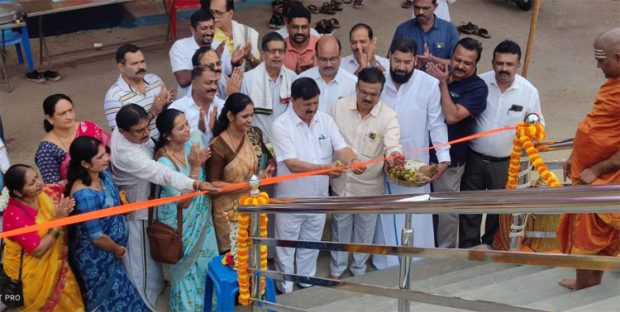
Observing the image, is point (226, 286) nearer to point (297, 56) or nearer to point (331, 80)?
point (331, 80)

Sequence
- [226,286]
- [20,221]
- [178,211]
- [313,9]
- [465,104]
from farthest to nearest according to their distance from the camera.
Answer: [313,9] < [465,104] < [178,211] < [226,286] < [20,221]

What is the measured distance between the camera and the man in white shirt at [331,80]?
528 centimetres

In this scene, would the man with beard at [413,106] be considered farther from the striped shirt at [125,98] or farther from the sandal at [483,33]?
the sandal at [483,33]

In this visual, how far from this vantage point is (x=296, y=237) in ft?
16.4

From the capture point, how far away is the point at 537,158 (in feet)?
14.8

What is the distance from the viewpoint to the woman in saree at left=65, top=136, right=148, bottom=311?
4.10 meters

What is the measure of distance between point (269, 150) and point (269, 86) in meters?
0.56

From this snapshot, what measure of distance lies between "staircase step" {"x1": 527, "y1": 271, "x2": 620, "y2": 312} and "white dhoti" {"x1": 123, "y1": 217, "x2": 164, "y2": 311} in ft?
7.69

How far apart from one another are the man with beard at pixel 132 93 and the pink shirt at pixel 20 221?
3.43 feet

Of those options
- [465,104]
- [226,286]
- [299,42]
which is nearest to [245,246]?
[226,286]

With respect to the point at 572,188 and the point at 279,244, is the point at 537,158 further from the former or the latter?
the point at 572,188

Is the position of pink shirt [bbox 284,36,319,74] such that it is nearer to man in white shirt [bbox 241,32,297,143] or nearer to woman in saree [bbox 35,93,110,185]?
man in white shirt [bbox 241,32,297,143]

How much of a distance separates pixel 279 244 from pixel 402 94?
210 centimetres

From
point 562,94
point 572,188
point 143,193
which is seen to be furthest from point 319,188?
point 562,94
